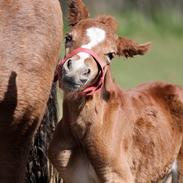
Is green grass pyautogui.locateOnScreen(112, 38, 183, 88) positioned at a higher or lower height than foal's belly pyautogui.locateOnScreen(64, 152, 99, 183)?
lower

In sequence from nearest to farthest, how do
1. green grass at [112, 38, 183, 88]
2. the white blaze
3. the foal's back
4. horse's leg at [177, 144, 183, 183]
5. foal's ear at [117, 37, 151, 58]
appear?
1. the white blaze
2. foal's ear at [117, 37, 151, 58]
3. the foal's back
4. horse's leg at [177, 144, 183, 183]
5. green grass at [112, 38, 183, 88]

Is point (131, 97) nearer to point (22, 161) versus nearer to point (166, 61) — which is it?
point (22, 161)

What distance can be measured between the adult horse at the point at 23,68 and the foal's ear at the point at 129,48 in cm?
42

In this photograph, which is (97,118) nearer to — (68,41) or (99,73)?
(99,73)

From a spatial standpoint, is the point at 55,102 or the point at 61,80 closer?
the point at 61,80

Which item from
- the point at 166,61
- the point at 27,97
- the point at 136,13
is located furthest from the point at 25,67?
the point at 136,13

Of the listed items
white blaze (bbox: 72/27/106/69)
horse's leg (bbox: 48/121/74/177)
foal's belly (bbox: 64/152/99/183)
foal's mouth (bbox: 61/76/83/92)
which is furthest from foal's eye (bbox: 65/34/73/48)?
foal's belly (bbox: 64/152/99/183)

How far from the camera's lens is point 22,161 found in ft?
18.4

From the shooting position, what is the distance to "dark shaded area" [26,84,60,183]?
6.59 meters

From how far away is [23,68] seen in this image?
5320 mm

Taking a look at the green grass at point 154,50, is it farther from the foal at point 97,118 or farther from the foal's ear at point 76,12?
the foal's ear at point 76,12

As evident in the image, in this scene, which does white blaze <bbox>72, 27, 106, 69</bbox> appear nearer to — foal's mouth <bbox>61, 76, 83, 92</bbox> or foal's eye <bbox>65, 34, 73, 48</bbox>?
foal's eye <bbox>65, 34, 73, 48</bbox>

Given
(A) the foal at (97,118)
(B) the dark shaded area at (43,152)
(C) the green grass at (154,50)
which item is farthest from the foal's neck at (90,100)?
(C) the green grass at (154,50)

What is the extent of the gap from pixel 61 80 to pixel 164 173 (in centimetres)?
156
